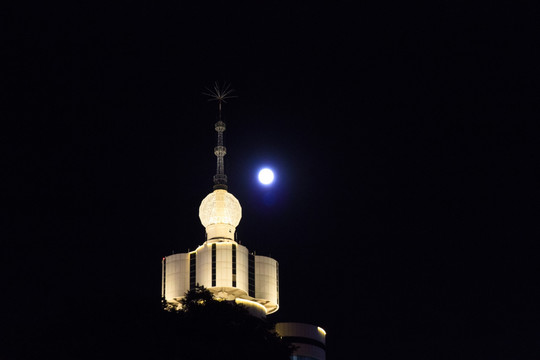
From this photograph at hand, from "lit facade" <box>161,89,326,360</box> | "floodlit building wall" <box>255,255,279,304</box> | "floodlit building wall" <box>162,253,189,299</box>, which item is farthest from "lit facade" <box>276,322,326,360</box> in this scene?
"floodlit building wall" <box>162,253,189,299</box>

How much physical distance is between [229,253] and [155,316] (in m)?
71.0

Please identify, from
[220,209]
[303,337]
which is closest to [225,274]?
[220,209]

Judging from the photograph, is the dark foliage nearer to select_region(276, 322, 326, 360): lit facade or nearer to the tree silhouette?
the tree silhouette

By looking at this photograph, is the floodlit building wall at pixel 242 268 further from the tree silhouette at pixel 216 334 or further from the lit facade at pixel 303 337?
the tree silhouette at pixel 216 334

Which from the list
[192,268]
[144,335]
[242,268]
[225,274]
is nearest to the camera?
[144,335]

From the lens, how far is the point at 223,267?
146 m

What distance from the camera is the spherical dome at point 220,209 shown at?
154m

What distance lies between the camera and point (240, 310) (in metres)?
84.5

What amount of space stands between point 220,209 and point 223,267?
11.0m

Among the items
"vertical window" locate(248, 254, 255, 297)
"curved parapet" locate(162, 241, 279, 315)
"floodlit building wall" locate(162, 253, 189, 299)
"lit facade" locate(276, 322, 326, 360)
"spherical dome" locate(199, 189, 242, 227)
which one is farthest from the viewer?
"lit facade" locate(276, 322, 326, 360)

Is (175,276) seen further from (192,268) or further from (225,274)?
(225,274)

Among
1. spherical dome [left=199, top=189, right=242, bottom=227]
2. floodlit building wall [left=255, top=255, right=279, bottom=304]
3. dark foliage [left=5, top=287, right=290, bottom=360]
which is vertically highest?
spherical dome [left=199, top=189, right=242, bottom=227]

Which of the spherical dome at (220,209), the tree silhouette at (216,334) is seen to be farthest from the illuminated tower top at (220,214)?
the tree silhouette at (216,334)

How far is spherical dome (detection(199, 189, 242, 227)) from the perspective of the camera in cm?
15350
